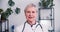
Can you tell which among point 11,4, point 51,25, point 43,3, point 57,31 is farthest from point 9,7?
point 57,31

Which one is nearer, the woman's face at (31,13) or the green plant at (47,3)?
the woman's face at (31,13)

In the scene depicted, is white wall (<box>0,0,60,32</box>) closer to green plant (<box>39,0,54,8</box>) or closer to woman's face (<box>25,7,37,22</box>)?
green plant (<box>39,0,54,8</box>)

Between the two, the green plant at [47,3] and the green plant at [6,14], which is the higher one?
the green plant at [47,3]

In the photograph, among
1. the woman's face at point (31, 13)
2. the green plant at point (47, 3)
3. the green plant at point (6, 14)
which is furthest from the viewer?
the green plant at point (47, 3)

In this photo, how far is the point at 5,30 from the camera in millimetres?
2783

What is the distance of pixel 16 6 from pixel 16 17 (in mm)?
260

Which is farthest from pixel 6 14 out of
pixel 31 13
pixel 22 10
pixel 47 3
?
pixel 31 13

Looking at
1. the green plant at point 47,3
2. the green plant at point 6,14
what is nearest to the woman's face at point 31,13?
the green plant at point 6,14

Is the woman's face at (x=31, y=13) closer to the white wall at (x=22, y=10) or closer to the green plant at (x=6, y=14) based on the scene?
the green plant at (x=6, y=14)

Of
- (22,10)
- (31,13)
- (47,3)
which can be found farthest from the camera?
(22,10)

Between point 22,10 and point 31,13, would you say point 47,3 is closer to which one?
point 22,10

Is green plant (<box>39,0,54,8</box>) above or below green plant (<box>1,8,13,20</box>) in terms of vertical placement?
above

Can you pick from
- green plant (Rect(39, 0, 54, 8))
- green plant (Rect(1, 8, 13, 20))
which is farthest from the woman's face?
green plant (Rect(39, 0, 54, 8))

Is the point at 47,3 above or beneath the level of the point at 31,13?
above
